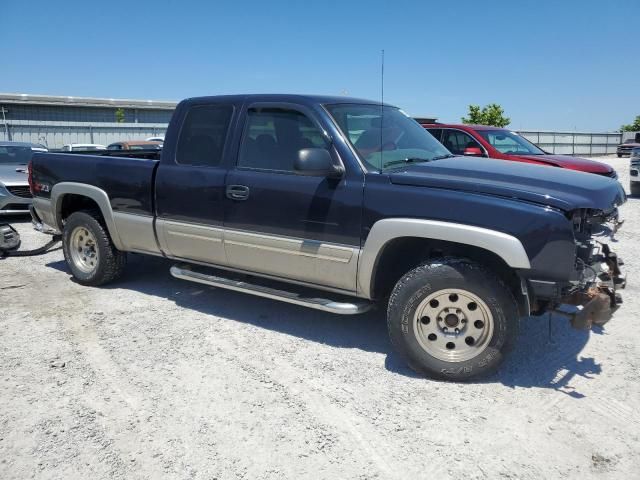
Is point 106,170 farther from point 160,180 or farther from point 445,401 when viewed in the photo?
point 445,401

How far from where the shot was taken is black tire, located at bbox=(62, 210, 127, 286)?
5.55 m

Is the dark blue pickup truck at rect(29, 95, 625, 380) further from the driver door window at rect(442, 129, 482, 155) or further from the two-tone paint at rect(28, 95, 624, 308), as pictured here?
the driver door window at rect(442, 129, 482, 155)

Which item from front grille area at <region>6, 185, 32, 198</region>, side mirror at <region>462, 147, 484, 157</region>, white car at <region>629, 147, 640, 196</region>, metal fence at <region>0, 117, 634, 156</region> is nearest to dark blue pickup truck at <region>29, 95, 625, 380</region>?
side mirror at <region>462, 147, 484, 157</region>

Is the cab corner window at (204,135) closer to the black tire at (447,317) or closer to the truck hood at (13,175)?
the black tire at (447,317)

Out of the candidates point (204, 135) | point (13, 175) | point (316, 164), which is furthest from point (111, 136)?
point (316, 164)

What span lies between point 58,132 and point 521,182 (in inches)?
1305

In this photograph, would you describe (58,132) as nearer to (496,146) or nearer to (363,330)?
(496,146)

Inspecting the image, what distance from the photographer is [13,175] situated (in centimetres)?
966

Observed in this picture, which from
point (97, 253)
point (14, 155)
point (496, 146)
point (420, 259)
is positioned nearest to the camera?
point (420, 259)

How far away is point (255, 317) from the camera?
4.89 m

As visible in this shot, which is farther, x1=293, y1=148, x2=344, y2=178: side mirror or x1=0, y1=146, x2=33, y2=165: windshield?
x1=0, y1=146, x2=33, y2=165: windshield

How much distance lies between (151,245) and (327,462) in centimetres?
314

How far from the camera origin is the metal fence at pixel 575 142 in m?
31.2

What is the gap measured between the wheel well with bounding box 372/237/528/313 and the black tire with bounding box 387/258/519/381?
158mm
